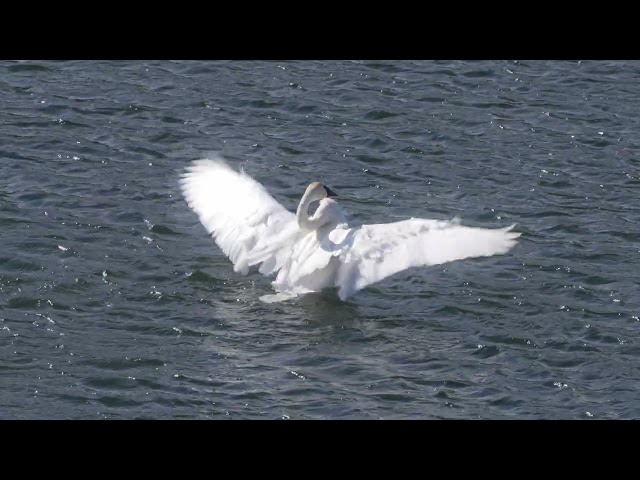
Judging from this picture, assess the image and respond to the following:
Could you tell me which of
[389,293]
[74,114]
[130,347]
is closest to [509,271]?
[389,293]

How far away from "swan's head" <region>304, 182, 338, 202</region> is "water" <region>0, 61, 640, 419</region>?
0.97 m

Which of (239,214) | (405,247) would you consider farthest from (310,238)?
(405,247)

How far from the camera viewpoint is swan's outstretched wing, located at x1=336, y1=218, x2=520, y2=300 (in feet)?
33.2

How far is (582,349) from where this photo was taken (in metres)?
10.4

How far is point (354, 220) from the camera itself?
12836 mm

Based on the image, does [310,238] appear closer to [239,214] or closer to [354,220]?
[239,214]

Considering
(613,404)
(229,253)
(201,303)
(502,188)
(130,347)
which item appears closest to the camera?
(613,404)

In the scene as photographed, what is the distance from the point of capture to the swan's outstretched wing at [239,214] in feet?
38.4

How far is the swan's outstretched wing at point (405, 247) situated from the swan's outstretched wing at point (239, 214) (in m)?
0.86

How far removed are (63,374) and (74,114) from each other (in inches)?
240

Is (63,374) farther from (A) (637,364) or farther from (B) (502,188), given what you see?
(B) (502,188)

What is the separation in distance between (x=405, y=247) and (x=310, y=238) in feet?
3.80

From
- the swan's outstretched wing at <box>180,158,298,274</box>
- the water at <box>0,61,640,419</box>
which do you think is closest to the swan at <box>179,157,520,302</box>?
the swan's outstretched wing at <box>180,158,298,274</box>

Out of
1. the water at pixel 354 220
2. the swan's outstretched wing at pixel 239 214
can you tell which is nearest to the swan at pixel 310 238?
the swan's outstretched wing at pixel 239 214
